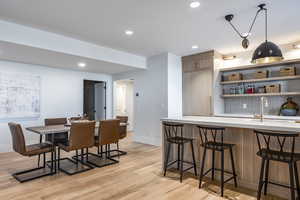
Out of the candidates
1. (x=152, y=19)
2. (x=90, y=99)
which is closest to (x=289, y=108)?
(x=152, y=19)

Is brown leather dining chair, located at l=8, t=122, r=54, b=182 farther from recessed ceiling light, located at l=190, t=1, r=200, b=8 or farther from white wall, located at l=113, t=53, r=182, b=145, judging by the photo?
recessed ceiling light, located at l=190, t=1, r=200, b=8

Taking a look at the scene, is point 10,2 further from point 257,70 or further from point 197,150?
point 257,70

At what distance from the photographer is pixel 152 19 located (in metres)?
3.15

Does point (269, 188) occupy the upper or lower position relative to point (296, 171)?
lower

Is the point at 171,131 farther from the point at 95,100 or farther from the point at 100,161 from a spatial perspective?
the point at 95,100

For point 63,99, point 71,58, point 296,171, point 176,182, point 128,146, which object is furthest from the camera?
point 63,99

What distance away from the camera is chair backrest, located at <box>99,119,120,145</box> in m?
3.76

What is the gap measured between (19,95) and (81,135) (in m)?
2.83

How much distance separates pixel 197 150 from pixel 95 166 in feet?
6.57

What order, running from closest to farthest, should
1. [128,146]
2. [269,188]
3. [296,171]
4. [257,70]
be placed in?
[296,171], [269,188], [257,70], [128,146]

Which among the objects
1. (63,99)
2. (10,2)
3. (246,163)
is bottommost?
(246,163)

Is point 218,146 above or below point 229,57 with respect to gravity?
below

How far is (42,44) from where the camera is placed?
11.9ft

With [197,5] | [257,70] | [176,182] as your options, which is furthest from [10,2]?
[257,70]
